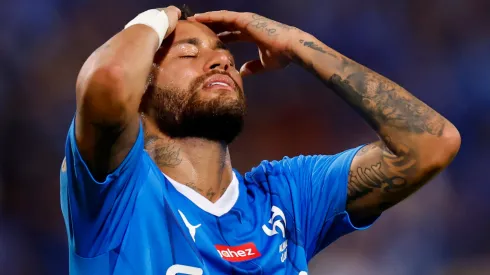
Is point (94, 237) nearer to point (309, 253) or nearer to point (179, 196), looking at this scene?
point (179, 196)

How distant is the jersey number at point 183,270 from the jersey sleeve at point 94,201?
0.58 feet

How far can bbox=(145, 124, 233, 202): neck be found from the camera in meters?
2.11

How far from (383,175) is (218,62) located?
0.70 metres

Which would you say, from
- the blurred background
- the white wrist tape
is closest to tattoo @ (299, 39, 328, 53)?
the white wrist tape

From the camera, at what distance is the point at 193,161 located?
214 centimetres

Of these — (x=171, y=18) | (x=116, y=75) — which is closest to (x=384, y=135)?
(x=171, y=18)

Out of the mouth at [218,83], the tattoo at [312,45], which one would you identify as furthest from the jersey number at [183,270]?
the tattoo at [312,45]

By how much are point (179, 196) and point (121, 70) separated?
55 cm

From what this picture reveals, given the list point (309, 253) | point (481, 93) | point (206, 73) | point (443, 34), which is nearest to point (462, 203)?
point (481, 93)

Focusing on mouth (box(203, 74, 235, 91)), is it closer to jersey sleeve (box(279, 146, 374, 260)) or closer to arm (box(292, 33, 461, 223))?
arm (box(292, 33, 461, 223))

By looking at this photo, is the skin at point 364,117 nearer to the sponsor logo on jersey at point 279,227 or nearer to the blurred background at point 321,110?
the sponsor logo on jersey at point 279,227

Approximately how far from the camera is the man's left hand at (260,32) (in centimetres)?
227

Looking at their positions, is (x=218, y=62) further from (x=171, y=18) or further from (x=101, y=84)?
(x=101, y=84)

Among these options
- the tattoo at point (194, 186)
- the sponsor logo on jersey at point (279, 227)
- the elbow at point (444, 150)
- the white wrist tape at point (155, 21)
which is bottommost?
the sponsor logo on jersey at point (279, 227)
